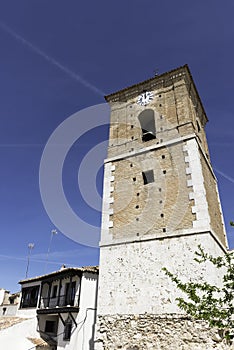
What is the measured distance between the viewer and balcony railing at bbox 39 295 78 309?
17475mm

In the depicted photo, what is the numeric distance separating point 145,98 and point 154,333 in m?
12.5

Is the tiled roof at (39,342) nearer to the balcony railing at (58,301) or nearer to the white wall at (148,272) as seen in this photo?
the balcony railing at (58,301)

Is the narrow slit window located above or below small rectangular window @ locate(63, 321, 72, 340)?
above

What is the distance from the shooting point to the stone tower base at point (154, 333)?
8531 millimetres

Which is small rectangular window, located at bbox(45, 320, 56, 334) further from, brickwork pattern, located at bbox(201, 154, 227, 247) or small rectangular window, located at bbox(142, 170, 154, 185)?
brickwork pattern, located at bbox(201, 154, 227, 247)

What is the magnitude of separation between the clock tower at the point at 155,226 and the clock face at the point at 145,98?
0.46m

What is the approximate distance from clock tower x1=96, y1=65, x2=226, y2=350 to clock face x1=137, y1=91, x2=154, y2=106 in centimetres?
46

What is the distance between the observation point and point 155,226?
11.2 metres

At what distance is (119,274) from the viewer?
35.7 feet

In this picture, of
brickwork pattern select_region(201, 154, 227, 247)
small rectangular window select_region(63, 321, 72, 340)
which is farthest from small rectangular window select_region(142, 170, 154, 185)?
small rectangular window select_region(63, 321, 72, 340)

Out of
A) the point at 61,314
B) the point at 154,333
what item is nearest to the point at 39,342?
the point at 61,314

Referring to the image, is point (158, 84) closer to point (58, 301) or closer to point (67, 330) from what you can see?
point (58, 301)

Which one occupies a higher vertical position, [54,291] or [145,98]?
[145,98]

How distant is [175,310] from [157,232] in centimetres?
294
